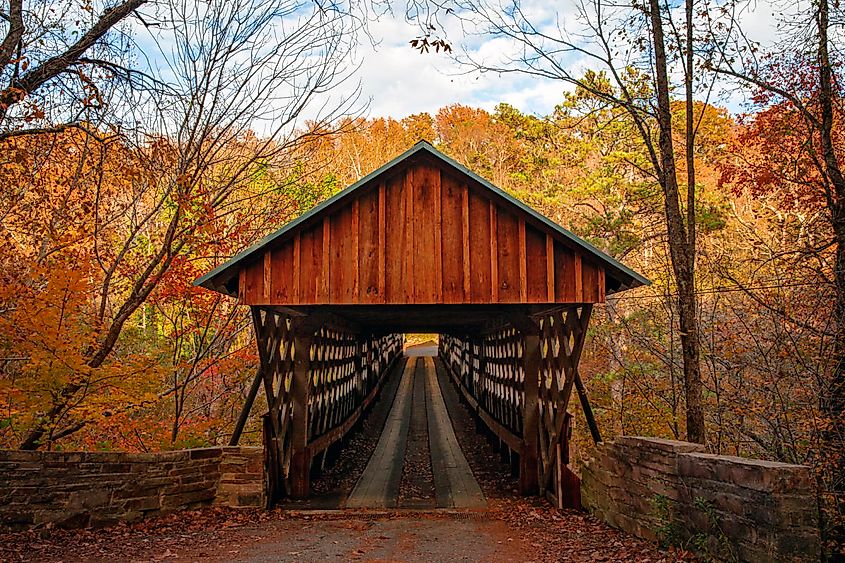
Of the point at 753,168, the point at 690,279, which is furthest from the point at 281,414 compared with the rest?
the point at 753,168

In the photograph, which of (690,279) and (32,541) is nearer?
(32,541)

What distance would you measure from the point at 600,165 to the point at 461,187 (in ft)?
43.9

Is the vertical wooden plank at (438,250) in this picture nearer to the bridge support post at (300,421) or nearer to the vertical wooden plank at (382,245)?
the vertical wooden plank at (382,245)

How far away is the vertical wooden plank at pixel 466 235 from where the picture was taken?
790 centimetres

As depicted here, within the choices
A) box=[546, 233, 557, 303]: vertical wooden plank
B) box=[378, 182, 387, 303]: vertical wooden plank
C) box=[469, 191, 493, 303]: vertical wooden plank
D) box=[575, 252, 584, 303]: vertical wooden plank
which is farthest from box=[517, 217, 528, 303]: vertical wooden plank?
box=[378, 182, 387, 303]: vertical wooden plank

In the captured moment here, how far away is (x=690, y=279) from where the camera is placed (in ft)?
31.1

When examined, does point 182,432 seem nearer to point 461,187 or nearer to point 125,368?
point 125,368

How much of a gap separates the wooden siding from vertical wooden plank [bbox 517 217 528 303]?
1cm

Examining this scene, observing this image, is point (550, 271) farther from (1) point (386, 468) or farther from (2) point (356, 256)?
(1) point (386, 468)

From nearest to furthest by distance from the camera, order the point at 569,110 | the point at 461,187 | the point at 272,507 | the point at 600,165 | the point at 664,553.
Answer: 1. the point at 664,553
2. the point at 461,187
3. the point at 272,507
4. the point at 569,110
5. the point at 600,165

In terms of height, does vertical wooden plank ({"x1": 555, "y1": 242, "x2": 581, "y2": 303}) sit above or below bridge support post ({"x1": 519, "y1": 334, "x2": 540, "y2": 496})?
above

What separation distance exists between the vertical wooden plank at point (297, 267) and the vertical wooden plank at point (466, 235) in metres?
1.99

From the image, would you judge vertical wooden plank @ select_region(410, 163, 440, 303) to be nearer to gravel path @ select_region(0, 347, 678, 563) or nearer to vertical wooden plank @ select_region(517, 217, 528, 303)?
vertical wooden plank @ select_region(517, 217, 528, 303)

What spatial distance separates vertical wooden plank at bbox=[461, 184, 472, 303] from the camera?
790cm
